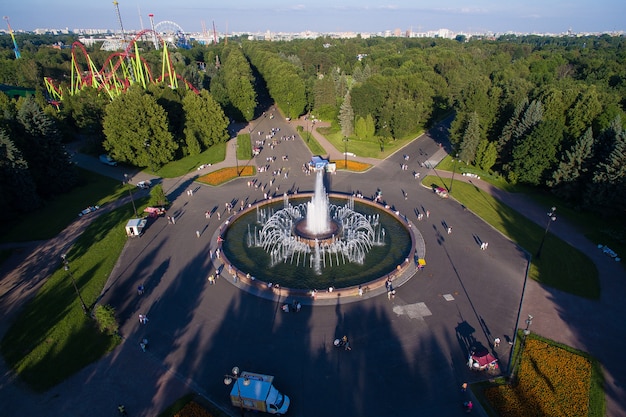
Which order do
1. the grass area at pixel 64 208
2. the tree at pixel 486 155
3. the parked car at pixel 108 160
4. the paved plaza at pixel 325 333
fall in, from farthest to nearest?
the parked car at pixel 108 160 → the tree at pixel 486 155 → the grass area at pixel 64 208 → the paved plaza at pixel 325 333

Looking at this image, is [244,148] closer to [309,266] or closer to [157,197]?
[157,197]

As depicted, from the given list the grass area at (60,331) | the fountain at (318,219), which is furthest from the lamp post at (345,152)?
the grass area at (60,331)

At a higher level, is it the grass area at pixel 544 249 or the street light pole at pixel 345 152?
the street light pole at pixel 345 152

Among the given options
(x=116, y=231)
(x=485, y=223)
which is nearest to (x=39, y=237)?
(x=116, y=231)

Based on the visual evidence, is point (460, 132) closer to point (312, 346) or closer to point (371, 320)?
point (371, 320)

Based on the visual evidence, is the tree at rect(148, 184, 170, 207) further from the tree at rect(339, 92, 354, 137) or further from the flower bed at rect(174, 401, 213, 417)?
the tree at rect(339, 92, 354, 137)

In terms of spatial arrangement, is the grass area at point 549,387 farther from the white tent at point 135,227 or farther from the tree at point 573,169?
the white tent at point 135,227

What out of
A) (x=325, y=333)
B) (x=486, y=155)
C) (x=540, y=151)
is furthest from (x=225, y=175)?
(x=540, y=151)
